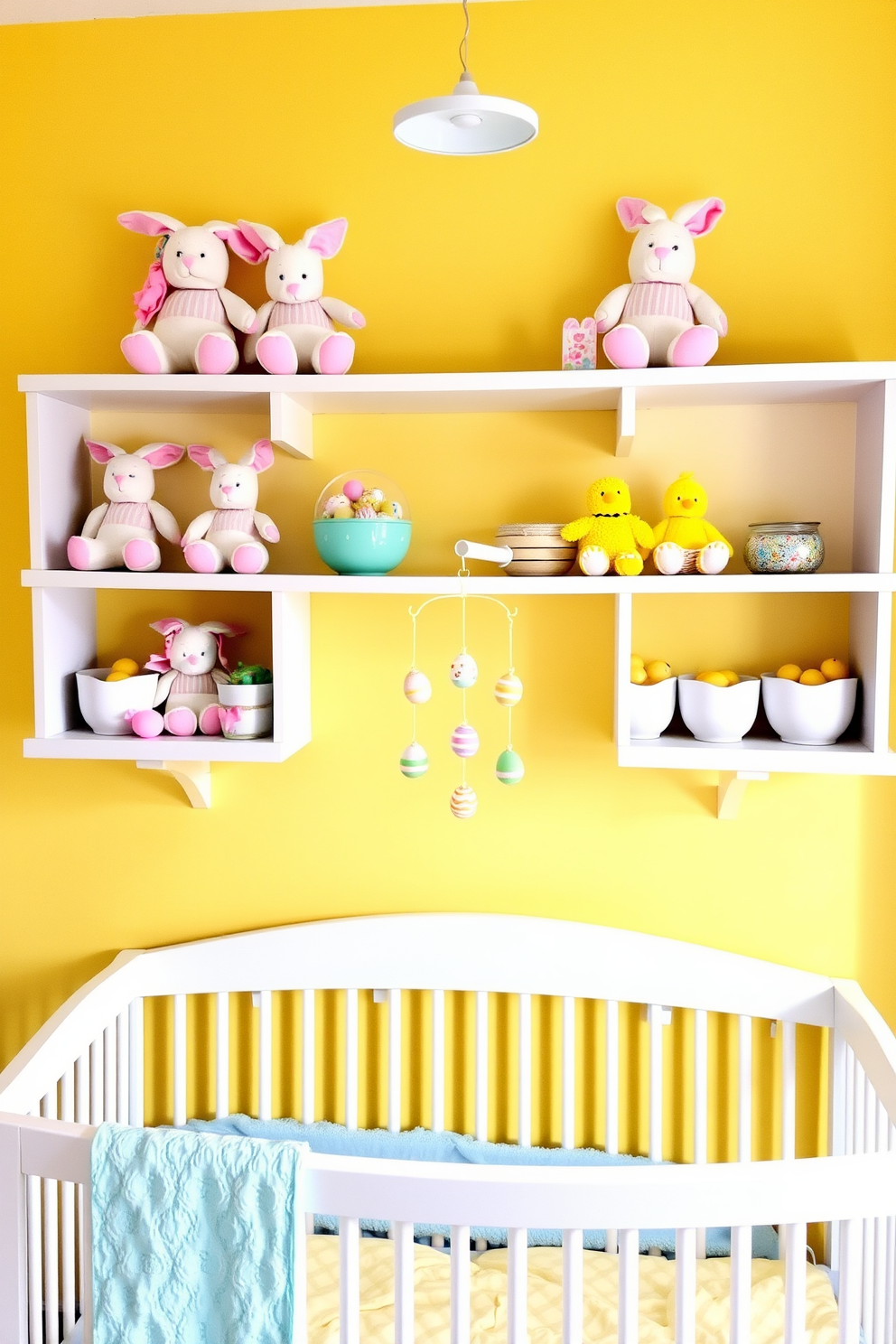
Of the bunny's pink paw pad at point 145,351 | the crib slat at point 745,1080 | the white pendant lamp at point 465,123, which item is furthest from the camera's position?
the crib slat at point 745,1080

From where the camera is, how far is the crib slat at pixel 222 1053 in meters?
1.83

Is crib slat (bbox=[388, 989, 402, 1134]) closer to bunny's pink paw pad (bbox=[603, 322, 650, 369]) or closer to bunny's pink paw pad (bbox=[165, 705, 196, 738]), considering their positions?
bunny's pink paw pad (bbox=[165, 705, 196, 738])

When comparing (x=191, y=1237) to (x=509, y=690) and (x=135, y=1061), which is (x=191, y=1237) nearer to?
(x=135, y=1061)

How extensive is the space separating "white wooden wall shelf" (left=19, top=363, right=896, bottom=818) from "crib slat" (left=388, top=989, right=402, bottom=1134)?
47 cm

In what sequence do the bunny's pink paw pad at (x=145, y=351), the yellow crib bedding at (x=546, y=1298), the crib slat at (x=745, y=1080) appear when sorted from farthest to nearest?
the crib slat at (x=745, y=1080) → the bunny's pink paw pad at (x=145, y=351) → the yellow crib bedding at (x=546, y=1298)

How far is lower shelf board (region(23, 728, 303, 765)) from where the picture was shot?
1633mm

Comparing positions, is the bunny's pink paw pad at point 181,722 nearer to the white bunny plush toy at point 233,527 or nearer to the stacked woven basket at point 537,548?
the white bunny plush toy at point 233,527

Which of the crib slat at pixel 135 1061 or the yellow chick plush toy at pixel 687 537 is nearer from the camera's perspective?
the yellow chick plush toy at pixel 687 537

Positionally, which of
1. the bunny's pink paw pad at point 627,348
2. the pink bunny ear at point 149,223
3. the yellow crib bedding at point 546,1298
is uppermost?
the pink bunny ear at point 149,223

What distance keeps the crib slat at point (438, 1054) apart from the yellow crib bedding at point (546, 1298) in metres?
0.21

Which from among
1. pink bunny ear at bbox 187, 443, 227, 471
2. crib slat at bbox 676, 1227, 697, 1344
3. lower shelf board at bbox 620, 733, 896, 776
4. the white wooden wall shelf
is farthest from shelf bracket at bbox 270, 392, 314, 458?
crib slat at bbox 676, 1227, 697, 1344

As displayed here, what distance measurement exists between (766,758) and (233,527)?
0.88 metres

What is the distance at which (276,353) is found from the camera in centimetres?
161

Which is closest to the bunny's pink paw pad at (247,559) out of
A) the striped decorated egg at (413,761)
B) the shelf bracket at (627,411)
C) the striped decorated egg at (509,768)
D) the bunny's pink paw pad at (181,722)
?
the bunny's pink paw pad at (181,722)
